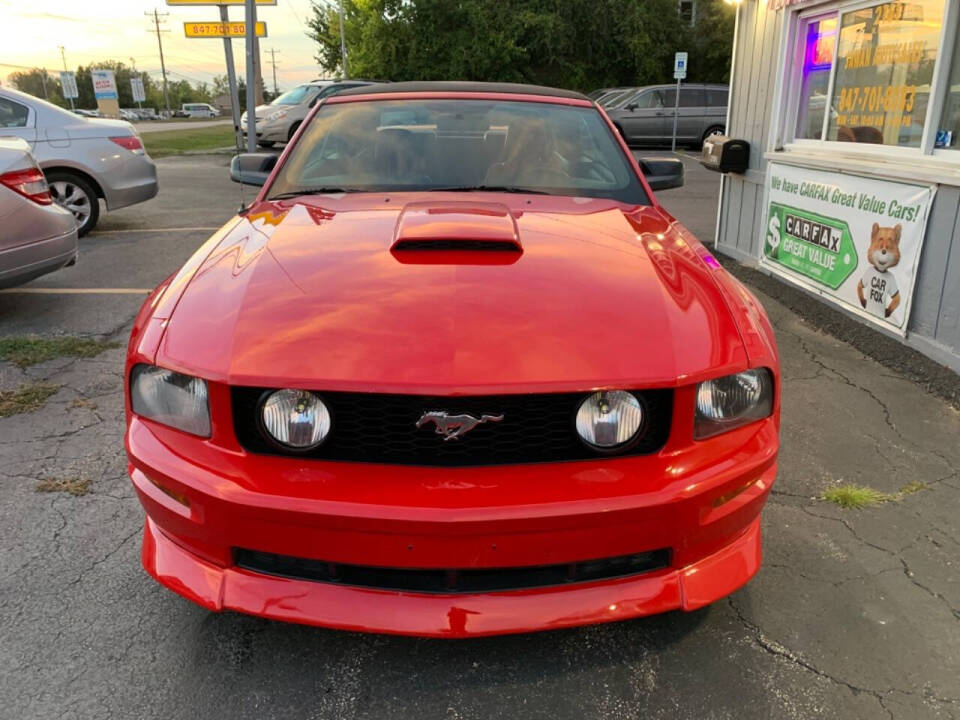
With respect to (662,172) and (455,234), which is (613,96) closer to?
(662,172)

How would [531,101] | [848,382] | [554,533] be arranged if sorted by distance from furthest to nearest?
1. [848,382]
2. [531,101]
3. [554,533]

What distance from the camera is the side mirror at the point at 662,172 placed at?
12.2 ft

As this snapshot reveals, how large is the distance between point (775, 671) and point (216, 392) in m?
1.67

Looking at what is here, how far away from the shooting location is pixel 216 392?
1.78 m

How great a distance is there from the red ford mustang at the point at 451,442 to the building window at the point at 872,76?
3.67 m

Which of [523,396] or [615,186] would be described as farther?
[615,186]

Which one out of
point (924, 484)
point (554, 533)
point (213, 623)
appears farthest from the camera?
point (924, 484)

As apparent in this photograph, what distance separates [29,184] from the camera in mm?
4879

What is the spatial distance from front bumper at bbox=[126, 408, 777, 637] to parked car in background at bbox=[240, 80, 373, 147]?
657 inches

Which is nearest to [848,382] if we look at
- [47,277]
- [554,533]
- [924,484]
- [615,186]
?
[924,484]

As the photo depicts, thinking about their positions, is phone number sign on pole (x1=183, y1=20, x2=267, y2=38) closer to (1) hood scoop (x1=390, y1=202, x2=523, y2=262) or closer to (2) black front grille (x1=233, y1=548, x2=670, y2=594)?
(1) hood scoop (x1=390, y1=202, x2=523, y2=262)

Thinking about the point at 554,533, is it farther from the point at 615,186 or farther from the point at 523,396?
the point at 615,186

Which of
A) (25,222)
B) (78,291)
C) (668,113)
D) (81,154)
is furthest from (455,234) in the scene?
(668,113)

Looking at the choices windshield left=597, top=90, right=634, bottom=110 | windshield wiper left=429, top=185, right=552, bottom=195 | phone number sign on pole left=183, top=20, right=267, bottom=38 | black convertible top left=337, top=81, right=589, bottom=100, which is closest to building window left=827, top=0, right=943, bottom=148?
black convertible top left=337, top=81, right=589, bottom=100
